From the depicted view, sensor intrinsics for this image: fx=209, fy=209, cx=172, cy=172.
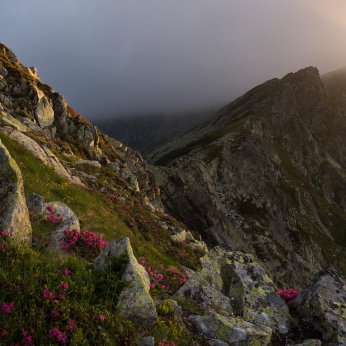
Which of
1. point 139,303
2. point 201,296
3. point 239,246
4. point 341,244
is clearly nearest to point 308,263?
point 239,246

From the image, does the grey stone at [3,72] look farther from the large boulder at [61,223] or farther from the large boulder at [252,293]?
the large boulder at [252,293]

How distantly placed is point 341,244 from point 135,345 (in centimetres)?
10787

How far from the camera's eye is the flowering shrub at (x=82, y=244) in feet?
23.7

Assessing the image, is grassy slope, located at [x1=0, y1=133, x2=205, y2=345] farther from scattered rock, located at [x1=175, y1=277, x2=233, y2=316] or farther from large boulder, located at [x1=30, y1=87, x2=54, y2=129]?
large boulder, located at [x1=30, y1=87, x2=54, y2=129]

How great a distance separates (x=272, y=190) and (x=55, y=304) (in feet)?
270

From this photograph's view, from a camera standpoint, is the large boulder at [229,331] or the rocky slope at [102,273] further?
the large boulder at [229,331]

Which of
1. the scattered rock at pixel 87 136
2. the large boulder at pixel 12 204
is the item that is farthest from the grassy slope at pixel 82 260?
the scattered rock at pixel 87 136

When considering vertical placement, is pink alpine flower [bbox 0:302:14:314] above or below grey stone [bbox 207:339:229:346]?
above

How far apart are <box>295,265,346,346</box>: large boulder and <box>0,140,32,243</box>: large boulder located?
9776 mm

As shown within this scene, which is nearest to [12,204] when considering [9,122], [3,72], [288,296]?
[288,296]

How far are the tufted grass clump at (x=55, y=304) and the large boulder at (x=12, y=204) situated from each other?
0.88 meters

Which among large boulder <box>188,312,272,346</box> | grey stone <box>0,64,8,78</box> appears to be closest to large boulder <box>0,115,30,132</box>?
large boulder <box>188,312,272,346</box>

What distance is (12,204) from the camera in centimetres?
602

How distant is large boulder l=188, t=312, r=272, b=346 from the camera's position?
527cm
